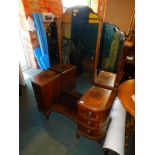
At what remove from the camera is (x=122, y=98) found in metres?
A: 0.97

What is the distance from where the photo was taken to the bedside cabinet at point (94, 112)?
1185 mm

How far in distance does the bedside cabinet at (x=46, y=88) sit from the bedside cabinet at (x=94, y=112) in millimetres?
514

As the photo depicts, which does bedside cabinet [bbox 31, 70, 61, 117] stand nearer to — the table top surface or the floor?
the floor

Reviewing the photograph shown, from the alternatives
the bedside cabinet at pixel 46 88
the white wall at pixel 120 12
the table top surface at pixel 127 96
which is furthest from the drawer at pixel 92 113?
the white wall at pixel 120 12

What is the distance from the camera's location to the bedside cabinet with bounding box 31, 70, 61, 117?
1510 millimetres

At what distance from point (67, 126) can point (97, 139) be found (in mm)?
432

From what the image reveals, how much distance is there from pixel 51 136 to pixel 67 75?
0.82m

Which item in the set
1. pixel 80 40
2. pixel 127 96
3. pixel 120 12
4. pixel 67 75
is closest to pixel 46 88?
pixel 67 75

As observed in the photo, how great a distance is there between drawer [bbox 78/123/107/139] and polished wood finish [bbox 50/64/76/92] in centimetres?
66

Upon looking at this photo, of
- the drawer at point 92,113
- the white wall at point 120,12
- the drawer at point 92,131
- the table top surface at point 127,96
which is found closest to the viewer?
the table top surface at point 127,96

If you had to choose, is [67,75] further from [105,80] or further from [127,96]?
[127,96]

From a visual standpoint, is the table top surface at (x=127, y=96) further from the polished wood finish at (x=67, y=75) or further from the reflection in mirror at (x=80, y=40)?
the polished wood finish at (x=67, y=75)
